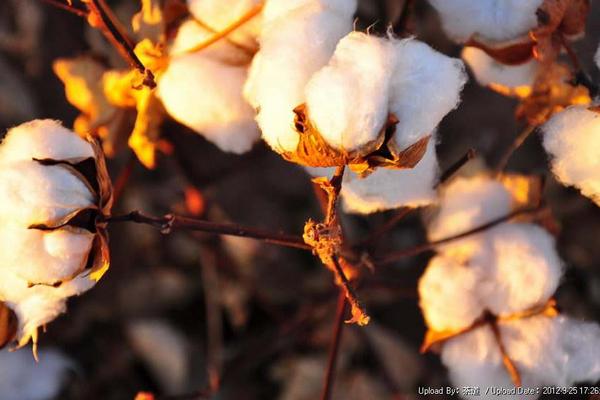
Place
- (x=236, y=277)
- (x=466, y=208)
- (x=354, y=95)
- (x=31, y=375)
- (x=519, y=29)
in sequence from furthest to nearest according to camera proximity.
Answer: (x=236, y=277) → (x=31, y=375) → (x=466, y=208) → (x=519, y=29) → (x=354, y=95)

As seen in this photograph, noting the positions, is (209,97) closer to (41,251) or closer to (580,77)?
(41,251)

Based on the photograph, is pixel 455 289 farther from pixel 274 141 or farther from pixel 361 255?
pixel 274 141

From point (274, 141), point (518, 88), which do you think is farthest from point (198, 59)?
point (518, 88)

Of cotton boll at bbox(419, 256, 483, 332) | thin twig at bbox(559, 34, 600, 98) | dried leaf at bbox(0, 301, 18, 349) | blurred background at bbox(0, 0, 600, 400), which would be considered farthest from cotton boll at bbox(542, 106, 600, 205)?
dried leaf at bbox(0, 301, 18, 349)

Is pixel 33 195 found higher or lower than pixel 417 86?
lower

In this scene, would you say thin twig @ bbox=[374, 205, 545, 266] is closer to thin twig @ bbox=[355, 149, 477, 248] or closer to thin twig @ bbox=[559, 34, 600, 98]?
thin twig @ bbox=[355, 149, 477, 248]

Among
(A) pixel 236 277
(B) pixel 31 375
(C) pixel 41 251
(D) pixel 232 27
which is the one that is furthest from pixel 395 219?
(B) pixel 31 375

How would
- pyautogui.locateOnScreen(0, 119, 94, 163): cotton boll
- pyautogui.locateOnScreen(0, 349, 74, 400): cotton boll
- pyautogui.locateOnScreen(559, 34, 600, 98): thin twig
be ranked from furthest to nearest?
pyautogui.locateOnScreen(0, 349, 74, 400): cotton boll, pyautogui.locateOnScreen(559, 34, 600, 98): thin twig, pyautogui.locateOnScreen(0, 119, 94, 163): cotton boll
